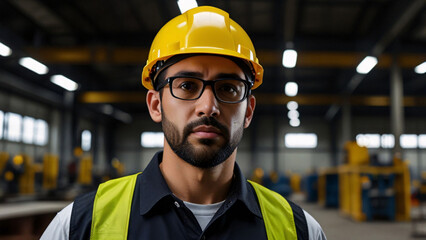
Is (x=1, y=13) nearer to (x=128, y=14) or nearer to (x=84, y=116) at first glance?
(x=128, y=14)

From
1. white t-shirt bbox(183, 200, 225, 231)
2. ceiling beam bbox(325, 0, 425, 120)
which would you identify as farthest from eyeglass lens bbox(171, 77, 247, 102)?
ceiling beam bbox(325, 0, 425, 120)

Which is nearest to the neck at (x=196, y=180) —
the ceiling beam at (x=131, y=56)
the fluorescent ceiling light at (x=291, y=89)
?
the ceiling beam at (x=131, y=56)

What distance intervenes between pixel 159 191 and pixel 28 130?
18080 millimetres

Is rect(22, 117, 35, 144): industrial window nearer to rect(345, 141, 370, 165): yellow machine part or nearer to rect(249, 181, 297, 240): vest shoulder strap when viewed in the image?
rect(345, 141, 370, 165): yellow machine part

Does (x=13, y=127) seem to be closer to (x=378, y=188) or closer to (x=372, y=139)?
(x=378, y=188)

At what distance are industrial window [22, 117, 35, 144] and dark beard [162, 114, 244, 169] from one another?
57.8 feet

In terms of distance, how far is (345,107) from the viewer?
18.1 meters

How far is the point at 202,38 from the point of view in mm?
1442

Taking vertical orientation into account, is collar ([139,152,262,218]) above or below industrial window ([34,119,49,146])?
below

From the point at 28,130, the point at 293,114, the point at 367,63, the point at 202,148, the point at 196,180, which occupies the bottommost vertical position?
the point at 196,180

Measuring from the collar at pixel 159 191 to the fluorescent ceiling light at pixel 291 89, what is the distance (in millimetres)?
15013

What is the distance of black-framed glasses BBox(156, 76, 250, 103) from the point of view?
1353 mm

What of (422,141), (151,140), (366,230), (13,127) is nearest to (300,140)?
(422,141)

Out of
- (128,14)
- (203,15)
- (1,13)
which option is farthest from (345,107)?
(203,15)
